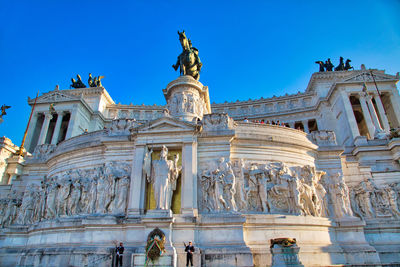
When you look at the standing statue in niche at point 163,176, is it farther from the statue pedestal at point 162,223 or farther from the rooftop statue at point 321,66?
the rooftop statue at point 321,66

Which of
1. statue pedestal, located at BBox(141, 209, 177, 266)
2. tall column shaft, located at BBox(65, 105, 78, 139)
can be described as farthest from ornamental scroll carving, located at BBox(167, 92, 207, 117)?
tall column shaft, located at BBox(65, 105, 78, 139)

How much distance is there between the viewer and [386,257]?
15.5 meters

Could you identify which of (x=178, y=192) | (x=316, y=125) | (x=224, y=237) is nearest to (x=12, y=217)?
(x=178, y=192)

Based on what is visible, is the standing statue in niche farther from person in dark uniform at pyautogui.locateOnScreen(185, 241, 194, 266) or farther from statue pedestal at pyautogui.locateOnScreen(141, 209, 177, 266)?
person in dark uniform at pyautogui.locateOnScreen(185, 241, 194, 266)

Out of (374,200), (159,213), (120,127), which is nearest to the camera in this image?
(159,213)

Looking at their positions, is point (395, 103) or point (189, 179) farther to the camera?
point (395, 103)

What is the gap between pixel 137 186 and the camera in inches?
559

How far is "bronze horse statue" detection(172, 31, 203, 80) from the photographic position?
25.3 m

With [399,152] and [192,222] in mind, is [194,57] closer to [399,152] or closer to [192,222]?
[192,222]

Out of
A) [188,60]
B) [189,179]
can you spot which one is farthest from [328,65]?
[189,179]

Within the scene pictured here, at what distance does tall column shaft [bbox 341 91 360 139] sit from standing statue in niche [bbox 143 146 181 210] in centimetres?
3886

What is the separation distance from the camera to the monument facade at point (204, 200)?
12.9 meters

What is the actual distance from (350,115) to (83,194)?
44.3 metres

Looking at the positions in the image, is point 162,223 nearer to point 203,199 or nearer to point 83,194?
point 203,199
